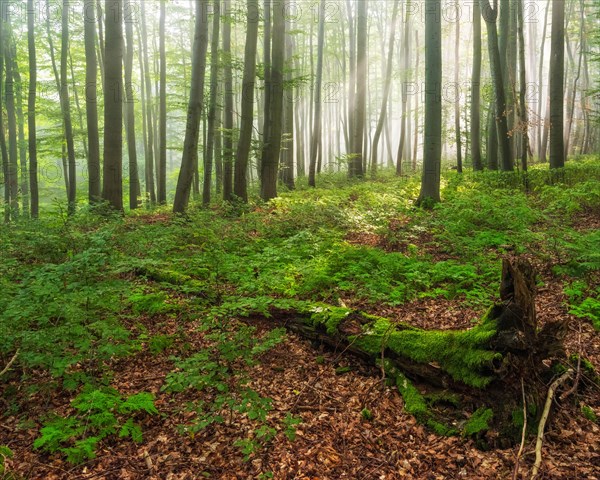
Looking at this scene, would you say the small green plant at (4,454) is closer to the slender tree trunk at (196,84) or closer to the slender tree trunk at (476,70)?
the slender tree trunk at (196,84)

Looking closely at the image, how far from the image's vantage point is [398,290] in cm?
541

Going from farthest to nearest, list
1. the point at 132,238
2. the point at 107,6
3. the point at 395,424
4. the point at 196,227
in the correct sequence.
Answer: the point at 107,6
the point at 196,227
the point at 132,238
the point at 395,424

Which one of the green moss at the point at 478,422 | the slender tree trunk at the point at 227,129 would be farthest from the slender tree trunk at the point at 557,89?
the green moss at the point at 478,422

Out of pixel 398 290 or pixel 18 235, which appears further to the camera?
pixel 18 235

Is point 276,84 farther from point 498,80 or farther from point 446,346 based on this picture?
point 446,346

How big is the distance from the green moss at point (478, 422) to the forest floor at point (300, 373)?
0.07 meters

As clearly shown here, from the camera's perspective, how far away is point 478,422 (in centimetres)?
303

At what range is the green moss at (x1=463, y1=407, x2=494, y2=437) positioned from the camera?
2.99 m

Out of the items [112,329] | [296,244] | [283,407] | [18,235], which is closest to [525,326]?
[283,407]

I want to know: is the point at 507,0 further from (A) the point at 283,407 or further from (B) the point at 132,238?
(A) the point at 283,407

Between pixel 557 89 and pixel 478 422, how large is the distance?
1261 cm

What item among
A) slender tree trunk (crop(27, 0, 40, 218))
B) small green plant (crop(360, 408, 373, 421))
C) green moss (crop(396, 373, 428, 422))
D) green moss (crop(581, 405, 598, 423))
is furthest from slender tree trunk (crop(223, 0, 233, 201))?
green moss (crop(581, 405, 598, 423))

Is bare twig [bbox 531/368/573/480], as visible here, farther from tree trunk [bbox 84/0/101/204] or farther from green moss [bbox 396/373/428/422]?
tree trunk [bbox 84/0/101/204]

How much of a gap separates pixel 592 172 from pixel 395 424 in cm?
1207
